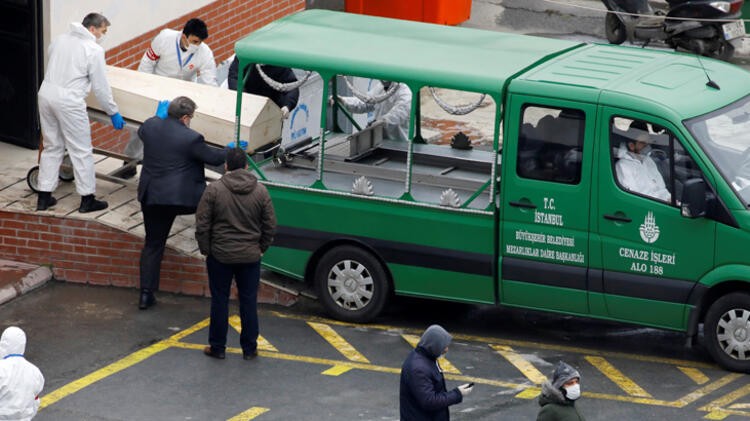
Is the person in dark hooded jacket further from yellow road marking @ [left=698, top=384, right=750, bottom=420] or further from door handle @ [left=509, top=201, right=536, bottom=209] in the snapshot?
door handle @ [left=509, top=201, right=536, bottom=209]

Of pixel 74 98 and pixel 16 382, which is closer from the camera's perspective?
pixel 16 382

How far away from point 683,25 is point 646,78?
9.04m

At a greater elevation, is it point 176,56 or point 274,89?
point 176,56

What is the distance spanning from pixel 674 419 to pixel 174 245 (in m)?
4.80

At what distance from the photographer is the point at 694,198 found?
10.8 m

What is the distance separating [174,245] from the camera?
12.9 meters

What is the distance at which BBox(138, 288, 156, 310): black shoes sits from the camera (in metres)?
12.5

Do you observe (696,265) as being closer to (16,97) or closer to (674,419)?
(674,419)

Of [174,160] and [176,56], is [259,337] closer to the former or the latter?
[174,160]

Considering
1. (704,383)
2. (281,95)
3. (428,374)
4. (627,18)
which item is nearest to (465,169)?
(281,95)

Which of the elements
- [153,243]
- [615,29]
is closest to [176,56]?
[153,243]

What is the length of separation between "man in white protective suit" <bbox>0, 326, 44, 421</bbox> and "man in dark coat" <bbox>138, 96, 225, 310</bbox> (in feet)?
10.6

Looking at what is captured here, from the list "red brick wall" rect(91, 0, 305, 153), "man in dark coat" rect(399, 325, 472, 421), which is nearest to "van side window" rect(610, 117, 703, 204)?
"man in dark coat" rect(399, 325, 472, 421)

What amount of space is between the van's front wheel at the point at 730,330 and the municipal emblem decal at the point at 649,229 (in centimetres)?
67
